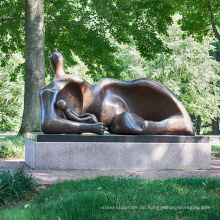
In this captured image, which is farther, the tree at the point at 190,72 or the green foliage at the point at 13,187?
the tree at the point at 190,72

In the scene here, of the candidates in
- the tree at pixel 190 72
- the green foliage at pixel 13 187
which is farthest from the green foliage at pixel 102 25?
the green foliage at pixel 13 187

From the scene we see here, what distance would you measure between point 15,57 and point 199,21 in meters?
17.9

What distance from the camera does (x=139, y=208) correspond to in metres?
4.31

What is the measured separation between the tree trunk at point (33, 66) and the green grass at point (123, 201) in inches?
305

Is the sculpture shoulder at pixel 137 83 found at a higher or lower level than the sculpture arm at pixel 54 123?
higher

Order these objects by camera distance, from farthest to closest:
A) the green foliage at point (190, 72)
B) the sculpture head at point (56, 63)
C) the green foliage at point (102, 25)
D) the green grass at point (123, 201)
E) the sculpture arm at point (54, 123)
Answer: the green foliage at point (190, 72) → the green foliage at point (102, 25) → the sculpture head at point (56, 63) → the sculpture arm at point (54, 123) → the green grass at point (123, 201)

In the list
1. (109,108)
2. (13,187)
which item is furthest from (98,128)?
(13,187)

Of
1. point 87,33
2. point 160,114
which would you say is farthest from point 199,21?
point 160,114

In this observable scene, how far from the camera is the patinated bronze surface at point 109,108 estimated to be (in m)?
7.75

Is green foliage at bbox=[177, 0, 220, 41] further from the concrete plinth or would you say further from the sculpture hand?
the sculpture hand

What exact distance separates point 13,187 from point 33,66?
884 centimetres

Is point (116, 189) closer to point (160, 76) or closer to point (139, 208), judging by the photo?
point (139, 208)

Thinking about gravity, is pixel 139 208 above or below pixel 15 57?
A: below

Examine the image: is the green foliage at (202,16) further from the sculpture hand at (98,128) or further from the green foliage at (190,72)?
the green foliage at (190,72)
